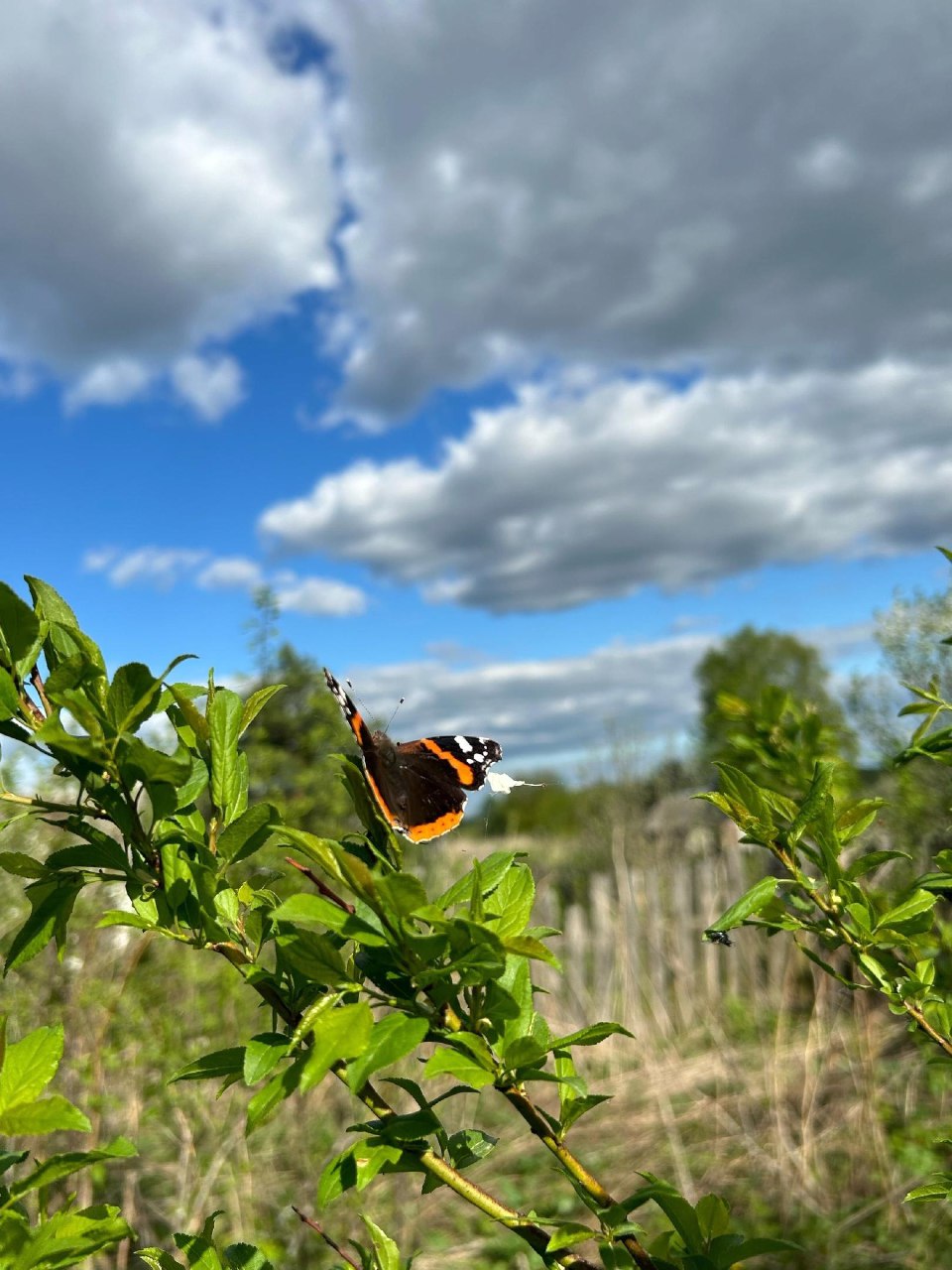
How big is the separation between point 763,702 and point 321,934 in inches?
53.3

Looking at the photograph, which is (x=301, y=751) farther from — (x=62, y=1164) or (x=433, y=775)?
(x=62, y=1164)

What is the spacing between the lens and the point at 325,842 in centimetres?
77

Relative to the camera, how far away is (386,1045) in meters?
0.75

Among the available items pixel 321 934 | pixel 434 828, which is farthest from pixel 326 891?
pixel 434 828

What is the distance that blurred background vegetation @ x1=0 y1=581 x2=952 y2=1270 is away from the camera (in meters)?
3.91

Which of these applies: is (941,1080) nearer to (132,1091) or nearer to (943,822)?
(943,822)

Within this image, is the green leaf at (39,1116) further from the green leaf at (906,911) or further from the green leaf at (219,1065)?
the green leaf at (906,911)

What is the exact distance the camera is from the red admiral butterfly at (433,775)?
5.63 ft

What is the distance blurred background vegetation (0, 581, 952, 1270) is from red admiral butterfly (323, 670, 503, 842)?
21.3 inches

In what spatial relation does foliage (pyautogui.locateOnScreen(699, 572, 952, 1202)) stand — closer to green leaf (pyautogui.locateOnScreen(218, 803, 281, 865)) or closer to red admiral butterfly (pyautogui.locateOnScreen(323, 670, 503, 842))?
green leaf (pyautogui.locateOnScreen(218, 803, 281, 865))

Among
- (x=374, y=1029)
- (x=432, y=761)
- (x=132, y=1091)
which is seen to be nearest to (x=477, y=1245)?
(x=132, y=1091)

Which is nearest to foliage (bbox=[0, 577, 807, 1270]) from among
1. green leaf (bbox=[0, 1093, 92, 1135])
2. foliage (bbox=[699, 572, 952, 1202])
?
green leaf (bbox=[0, 1093, 92, 1135])

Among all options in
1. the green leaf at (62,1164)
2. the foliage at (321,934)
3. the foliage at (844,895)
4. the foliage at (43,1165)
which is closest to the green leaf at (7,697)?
the foliage at (321,934)

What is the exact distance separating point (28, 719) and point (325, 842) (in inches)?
12.2
